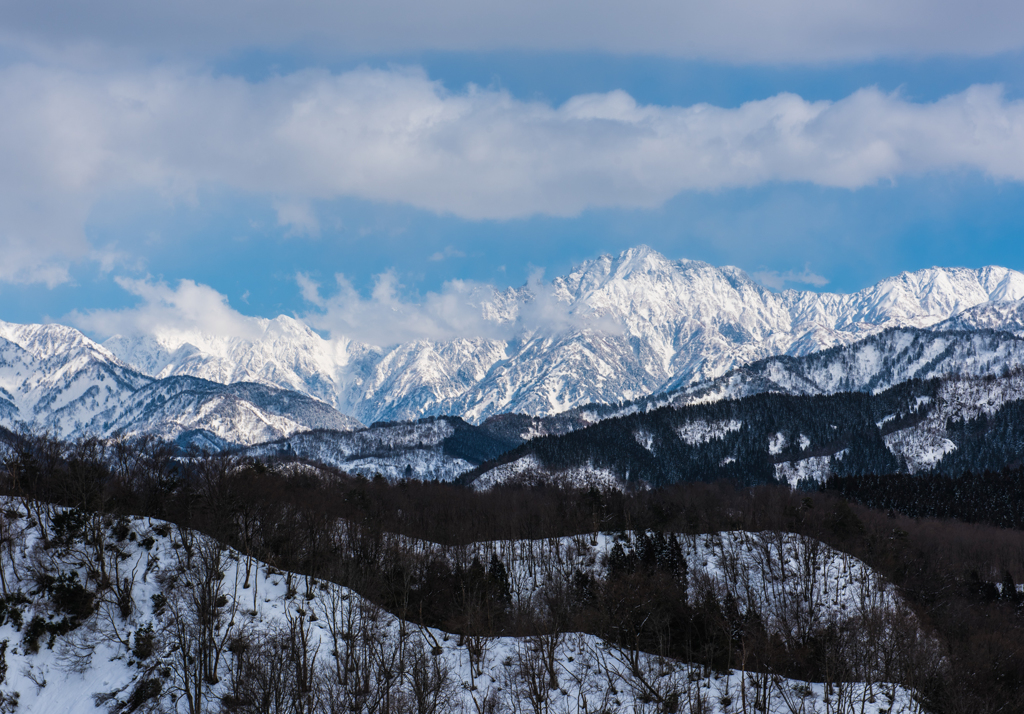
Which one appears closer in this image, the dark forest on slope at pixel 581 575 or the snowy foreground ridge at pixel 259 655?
the snowy foreground ridge at pixel 259 655

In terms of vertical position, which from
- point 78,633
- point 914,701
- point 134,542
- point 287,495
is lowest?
point 914,701

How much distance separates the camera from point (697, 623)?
79.8m

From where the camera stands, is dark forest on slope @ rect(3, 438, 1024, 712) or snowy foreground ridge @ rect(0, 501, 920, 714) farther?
dark forest on slope @ rect(3, 438, 1024, 712)

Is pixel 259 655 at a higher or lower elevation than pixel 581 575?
lower

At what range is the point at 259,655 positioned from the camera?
57.8 m

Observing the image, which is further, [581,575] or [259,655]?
[581,575]

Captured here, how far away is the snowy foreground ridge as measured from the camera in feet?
194

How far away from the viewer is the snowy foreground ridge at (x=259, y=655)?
2330 inches

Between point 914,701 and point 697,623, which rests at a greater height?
point 697,623

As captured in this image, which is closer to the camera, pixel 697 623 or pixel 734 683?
pixel 734 683

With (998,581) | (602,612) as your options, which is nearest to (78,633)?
(602,612)

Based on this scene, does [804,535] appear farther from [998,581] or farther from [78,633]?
[78,633]

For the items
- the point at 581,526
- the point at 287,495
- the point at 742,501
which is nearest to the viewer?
the point at 287,495

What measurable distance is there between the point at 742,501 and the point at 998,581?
57.6 meters
